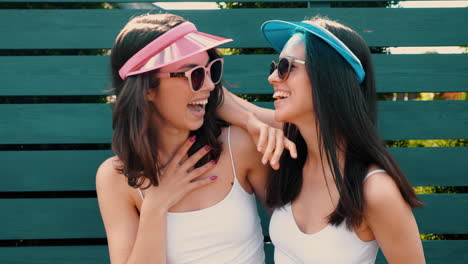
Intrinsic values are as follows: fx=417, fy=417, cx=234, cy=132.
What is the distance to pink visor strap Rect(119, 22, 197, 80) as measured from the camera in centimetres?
203

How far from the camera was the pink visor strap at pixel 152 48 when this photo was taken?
203 cm

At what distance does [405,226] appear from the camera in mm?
1826

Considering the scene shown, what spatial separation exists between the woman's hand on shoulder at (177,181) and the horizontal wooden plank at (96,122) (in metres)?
0.80

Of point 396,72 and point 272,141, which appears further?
point 396,72

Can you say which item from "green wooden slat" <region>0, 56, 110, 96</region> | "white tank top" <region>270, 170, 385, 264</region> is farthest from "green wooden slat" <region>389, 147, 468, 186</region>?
"green wooden slat" <region>0, 56, 110, 96</region>

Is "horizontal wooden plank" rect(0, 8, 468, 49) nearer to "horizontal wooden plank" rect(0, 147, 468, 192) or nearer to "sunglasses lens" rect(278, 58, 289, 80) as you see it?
"horizontal wooden plank" rect(0, 147, 468, 192)

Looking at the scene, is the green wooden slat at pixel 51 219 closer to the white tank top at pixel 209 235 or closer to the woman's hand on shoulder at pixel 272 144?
the white tank top at pixel 209 235

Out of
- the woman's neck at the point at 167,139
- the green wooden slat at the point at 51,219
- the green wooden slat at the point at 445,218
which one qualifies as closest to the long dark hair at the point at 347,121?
the woman's neck at the point at 167,139

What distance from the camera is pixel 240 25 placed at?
2.85m

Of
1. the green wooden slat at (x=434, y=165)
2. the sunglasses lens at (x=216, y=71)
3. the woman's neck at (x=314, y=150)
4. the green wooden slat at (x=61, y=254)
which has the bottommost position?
the green wooden slat at (x=61, y=254)

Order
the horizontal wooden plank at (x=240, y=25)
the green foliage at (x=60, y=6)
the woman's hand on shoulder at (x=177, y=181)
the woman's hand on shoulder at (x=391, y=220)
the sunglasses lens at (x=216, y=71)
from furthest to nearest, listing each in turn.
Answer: the green foliage at (x=60, y=6)
the horizontal wooden plank at (x=240, y=25)
the sunglasses lens at (x=216, y=71)
the woman's hand on shoulder at (x=177, y=181)
the woman's hand on shoulder at (x=391, y=220)

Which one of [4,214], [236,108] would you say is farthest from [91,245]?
[236,108]

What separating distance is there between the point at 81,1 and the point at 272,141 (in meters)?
1.79

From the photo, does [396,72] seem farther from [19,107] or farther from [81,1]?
[19,107]
